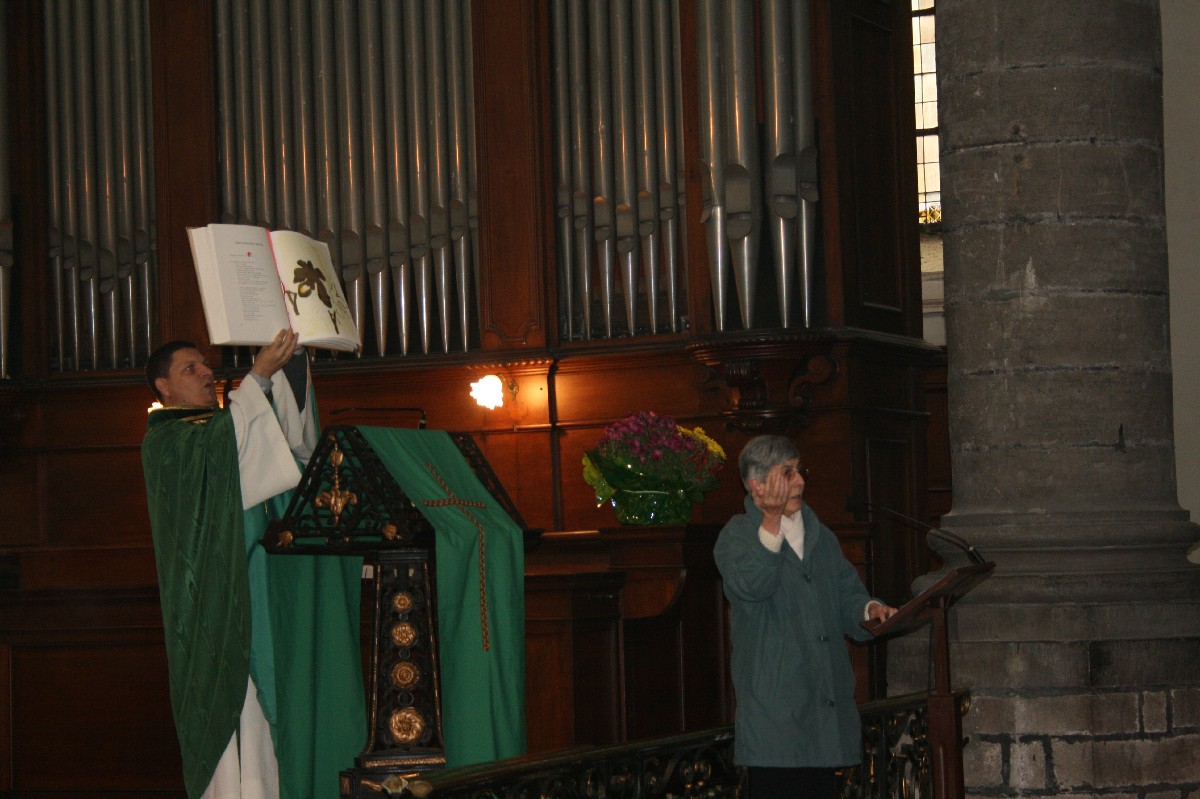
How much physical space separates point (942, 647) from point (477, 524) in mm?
1334

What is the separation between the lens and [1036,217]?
6516 mm

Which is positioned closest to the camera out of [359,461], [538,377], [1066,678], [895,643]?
[359,461]

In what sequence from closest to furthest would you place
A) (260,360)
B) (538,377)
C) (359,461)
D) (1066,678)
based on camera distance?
(359,461), (260,360), (1066,678), (538,377)

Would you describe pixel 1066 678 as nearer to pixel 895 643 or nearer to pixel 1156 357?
pixel 895 643

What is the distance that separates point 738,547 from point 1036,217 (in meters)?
2.66

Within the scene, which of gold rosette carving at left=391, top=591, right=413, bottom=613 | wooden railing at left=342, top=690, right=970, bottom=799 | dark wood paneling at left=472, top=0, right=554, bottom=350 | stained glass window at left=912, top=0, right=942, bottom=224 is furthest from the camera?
stained glass window at left=912, top=0, right=942, bottom=224

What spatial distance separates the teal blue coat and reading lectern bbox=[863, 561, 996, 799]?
14 centimetres

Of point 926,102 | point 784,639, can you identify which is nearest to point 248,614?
point 784,639

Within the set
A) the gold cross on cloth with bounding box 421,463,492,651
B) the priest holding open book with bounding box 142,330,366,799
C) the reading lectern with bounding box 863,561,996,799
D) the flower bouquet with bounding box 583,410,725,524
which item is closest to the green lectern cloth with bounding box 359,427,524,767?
the gold cross on cloth with bounding box 421,463,492,651

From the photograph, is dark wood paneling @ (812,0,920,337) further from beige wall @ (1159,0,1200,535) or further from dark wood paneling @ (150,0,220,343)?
dark wood paneling @ (150,0,220,343)

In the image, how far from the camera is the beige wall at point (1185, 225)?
26.4 ft

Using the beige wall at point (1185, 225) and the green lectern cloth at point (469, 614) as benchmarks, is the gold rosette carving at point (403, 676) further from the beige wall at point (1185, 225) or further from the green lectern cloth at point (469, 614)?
the beige wall at point (1185, 225)

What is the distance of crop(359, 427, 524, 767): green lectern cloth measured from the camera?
425 centimetres

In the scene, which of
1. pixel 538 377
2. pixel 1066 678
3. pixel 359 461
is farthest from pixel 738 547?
pixel 538 377
